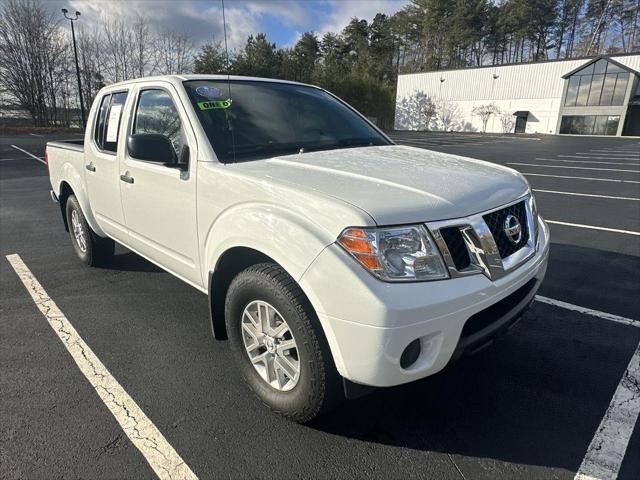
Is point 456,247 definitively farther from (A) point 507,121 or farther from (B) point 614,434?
(A) point 507,121

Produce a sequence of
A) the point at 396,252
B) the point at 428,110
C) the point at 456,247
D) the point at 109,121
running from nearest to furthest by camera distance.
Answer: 1. the point at 396,252
2. the point at 456,247
3. the point at 109,121
4. the point at 428,110

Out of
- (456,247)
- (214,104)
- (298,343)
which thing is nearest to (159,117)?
(214,104)

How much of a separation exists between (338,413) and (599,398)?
5.18 feet

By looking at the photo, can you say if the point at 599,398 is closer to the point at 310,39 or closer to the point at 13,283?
the point at 13,283

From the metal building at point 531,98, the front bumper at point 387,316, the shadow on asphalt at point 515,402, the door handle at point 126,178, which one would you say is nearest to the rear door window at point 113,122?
the door handle at point 126,178

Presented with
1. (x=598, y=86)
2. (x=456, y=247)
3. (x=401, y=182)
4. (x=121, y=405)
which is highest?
(x=598, y=86)

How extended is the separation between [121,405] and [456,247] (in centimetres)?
208

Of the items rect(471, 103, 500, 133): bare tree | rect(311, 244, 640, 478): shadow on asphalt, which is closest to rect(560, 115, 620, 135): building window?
rect(471, 103, 500, 133): bare tree

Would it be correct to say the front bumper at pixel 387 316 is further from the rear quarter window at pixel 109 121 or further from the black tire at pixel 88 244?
the black tire at pixel 88 244

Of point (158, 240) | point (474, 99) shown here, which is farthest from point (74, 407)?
point (474, 99)

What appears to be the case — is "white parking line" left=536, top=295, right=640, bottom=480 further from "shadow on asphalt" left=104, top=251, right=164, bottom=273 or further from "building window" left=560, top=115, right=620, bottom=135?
"building window" left=560, top=115, right=620, bottom=135

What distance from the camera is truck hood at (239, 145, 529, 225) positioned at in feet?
6.16

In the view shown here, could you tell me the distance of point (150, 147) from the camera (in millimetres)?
2492

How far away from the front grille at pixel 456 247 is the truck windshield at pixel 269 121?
1.28 metres
